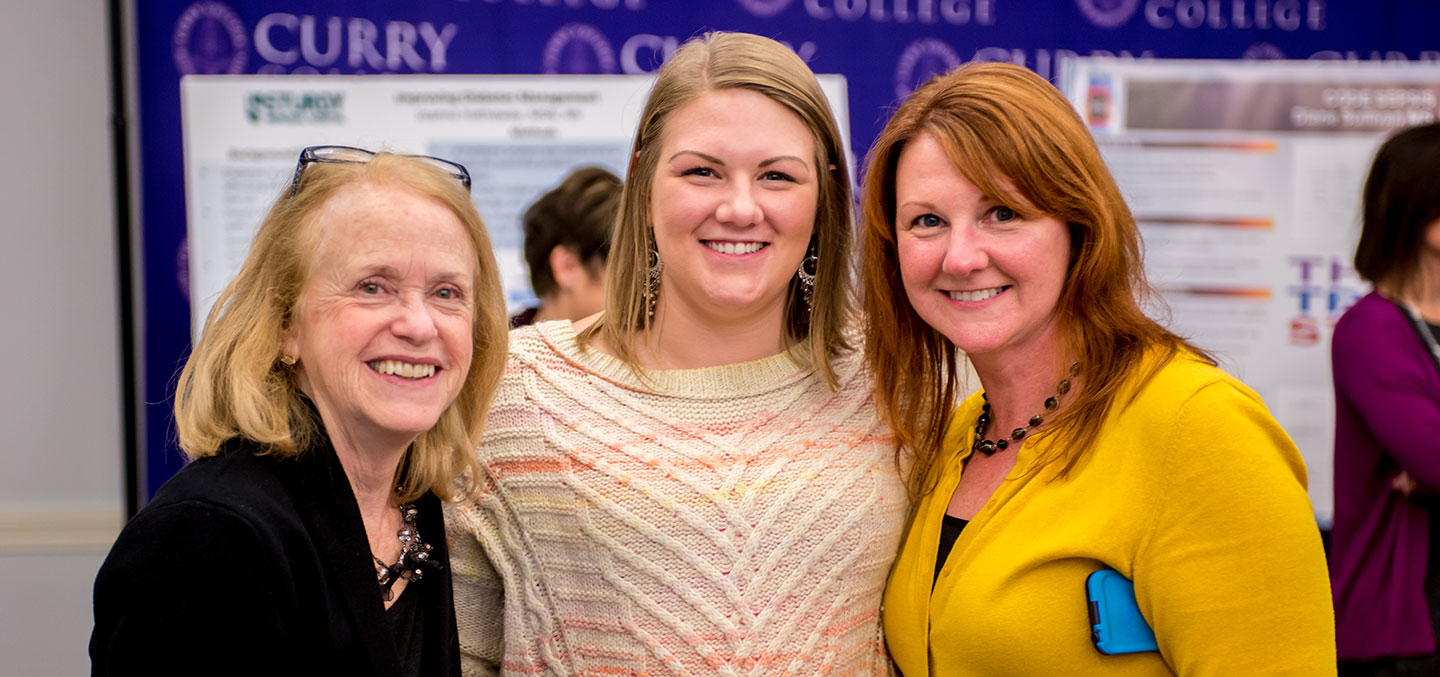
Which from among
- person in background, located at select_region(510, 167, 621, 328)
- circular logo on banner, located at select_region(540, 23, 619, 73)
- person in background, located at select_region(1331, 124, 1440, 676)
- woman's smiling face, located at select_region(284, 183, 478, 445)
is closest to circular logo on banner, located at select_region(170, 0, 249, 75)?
circular logo on banner, located at select_region(540, 23, 619, 73)

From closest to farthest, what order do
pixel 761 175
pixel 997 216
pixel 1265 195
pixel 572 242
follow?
pixel 997 216, pixel 761 175, pixel 572 242, pixel 1265 195

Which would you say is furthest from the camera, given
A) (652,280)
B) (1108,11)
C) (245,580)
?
(1108,11)

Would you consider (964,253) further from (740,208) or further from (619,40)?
(619,40)

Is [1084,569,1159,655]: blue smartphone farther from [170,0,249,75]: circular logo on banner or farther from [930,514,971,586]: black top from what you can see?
[170,0,249,75]: circular logo on banner

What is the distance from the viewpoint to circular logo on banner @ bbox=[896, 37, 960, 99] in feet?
12.5

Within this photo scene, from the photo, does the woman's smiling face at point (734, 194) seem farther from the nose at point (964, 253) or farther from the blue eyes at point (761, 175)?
the nose at point (964, 253)

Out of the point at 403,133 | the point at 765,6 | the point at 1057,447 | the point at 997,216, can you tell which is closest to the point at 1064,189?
the point at 997,216

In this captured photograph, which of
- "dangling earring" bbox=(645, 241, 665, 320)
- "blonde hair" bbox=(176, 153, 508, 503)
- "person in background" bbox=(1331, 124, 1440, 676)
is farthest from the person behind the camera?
"person in background" bbox=(1331, 124, 1440, 676)

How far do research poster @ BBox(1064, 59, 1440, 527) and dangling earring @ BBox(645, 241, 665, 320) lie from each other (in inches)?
95.0

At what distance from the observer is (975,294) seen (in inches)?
67.3

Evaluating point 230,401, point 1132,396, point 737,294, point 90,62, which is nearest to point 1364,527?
point 1132,396

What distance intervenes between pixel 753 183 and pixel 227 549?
0.93 metres

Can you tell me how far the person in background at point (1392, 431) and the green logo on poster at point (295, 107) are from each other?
2873mm

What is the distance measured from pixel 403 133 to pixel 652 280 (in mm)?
1875
